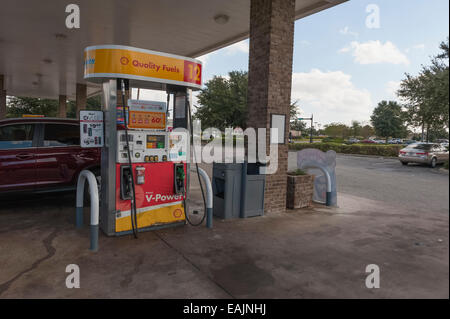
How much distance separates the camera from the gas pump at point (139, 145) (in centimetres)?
446

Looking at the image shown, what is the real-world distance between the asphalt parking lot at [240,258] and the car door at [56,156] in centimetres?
67

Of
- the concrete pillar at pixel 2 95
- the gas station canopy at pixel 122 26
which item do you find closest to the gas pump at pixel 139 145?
the gas station canopy at pixel 122 26

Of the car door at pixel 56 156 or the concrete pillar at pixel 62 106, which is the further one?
the concrete pillar at pixel 62 106

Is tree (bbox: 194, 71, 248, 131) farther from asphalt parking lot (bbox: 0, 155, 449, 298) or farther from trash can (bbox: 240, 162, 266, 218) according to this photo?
asphalt parking lot (bbox: 0, 155, 449, 298)

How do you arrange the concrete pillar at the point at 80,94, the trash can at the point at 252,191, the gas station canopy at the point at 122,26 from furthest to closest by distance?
the concrete pillar at the point at 80,94 → the gas station canopy at the point at 122,26 → the trash can at the point at 252,191

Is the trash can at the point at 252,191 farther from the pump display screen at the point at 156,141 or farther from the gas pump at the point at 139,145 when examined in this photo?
the pump display screen at the point at 156,141

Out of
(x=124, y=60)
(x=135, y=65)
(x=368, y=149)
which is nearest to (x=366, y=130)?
(x=368, y=149)

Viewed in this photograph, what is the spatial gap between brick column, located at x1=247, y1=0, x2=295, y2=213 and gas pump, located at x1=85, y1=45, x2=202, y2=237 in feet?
4.61

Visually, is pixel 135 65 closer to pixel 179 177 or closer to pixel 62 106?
pixel 179 177

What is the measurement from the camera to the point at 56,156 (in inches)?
239

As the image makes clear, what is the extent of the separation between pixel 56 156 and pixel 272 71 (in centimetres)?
465

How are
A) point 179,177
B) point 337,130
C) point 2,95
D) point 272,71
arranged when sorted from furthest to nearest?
1. point 337,130
2. point 2,95
3. point 272,71
4. point 179,177

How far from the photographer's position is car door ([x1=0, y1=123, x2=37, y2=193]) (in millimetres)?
5660

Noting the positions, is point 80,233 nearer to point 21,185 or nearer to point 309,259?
point 21,185
